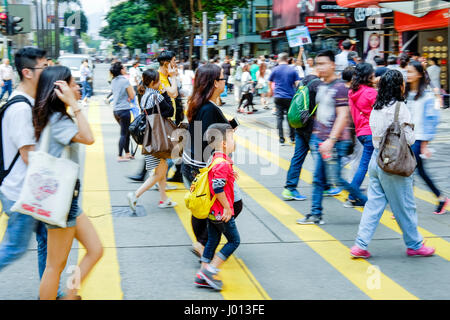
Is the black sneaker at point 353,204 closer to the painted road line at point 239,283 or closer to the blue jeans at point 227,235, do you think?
the painted road line at point 239,283

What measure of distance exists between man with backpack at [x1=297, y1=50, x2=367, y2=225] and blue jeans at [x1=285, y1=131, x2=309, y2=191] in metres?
0.88

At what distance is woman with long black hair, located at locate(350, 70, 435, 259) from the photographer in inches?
211

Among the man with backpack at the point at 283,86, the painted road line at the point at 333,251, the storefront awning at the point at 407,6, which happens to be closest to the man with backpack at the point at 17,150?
the painted road line at the point at 333,251

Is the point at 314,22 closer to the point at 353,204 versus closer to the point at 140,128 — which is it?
the point at 353,204

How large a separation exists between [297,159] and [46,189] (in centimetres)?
460

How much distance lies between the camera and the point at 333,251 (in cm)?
579

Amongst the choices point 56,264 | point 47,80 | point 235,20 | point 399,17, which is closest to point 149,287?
point 56,264

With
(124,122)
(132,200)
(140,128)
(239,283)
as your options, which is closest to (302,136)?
(140,128)

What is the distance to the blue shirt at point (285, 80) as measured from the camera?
1245 cm

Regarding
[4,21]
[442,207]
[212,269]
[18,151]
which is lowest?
[442,207]

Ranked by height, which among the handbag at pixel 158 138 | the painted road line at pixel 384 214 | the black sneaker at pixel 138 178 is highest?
the handbag at pixel 158 138

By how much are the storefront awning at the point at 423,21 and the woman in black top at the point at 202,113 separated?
1365 centimetres

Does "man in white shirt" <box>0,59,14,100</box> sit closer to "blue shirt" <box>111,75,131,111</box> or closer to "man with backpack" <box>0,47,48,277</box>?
"blue shirt" <box>111,75,131,111</box>

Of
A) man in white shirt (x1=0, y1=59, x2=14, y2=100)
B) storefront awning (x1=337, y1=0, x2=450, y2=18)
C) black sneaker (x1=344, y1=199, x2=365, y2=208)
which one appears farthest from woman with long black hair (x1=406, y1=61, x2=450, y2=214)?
man in white shirt (x1=0, y1=59, x2=14, y2=100)
